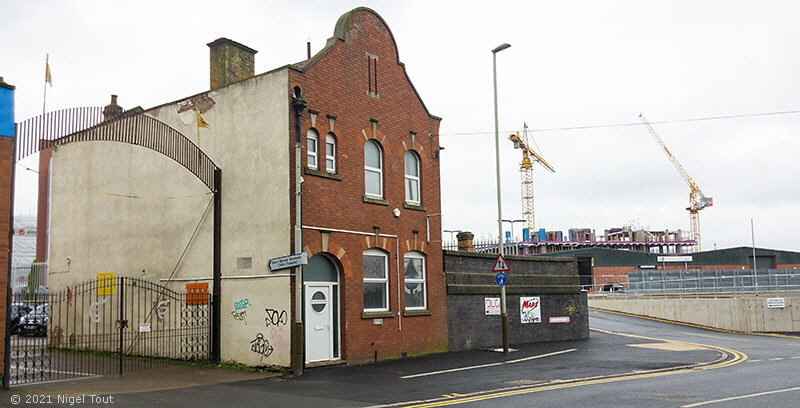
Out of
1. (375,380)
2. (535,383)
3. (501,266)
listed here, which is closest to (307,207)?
(375,380)

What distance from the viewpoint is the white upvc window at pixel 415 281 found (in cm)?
2114

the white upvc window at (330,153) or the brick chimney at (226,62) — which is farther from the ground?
the brick chimney at (226,62)

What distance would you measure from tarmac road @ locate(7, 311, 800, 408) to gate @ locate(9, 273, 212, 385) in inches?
150

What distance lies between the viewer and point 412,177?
71.6 feet

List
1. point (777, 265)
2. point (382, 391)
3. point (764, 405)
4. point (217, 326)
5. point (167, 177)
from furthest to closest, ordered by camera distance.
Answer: point (777, 265)
point (167, 177)
point (217, 326)
point (382, 391)
point (764, 405)

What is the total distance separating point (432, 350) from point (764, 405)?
37.5ft

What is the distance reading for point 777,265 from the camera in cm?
7769

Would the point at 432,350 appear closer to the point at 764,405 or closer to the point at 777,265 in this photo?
the point at 764,405

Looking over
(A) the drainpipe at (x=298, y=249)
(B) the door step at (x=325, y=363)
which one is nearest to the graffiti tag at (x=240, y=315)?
(A) the drainpipe at (x=298, y=249)

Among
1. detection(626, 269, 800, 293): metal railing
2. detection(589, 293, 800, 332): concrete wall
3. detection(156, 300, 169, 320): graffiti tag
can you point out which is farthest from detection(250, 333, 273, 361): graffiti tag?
detection(626, 269, 800, 293): metal railing

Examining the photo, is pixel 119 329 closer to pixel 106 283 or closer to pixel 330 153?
pixel 106 283

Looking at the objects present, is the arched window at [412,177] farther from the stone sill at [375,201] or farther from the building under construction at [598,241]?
the building under construction at [598,241]

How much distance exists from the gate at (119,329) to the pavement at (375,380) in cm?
115

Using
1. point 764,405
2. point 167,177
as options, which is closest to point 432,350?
point 167,177
